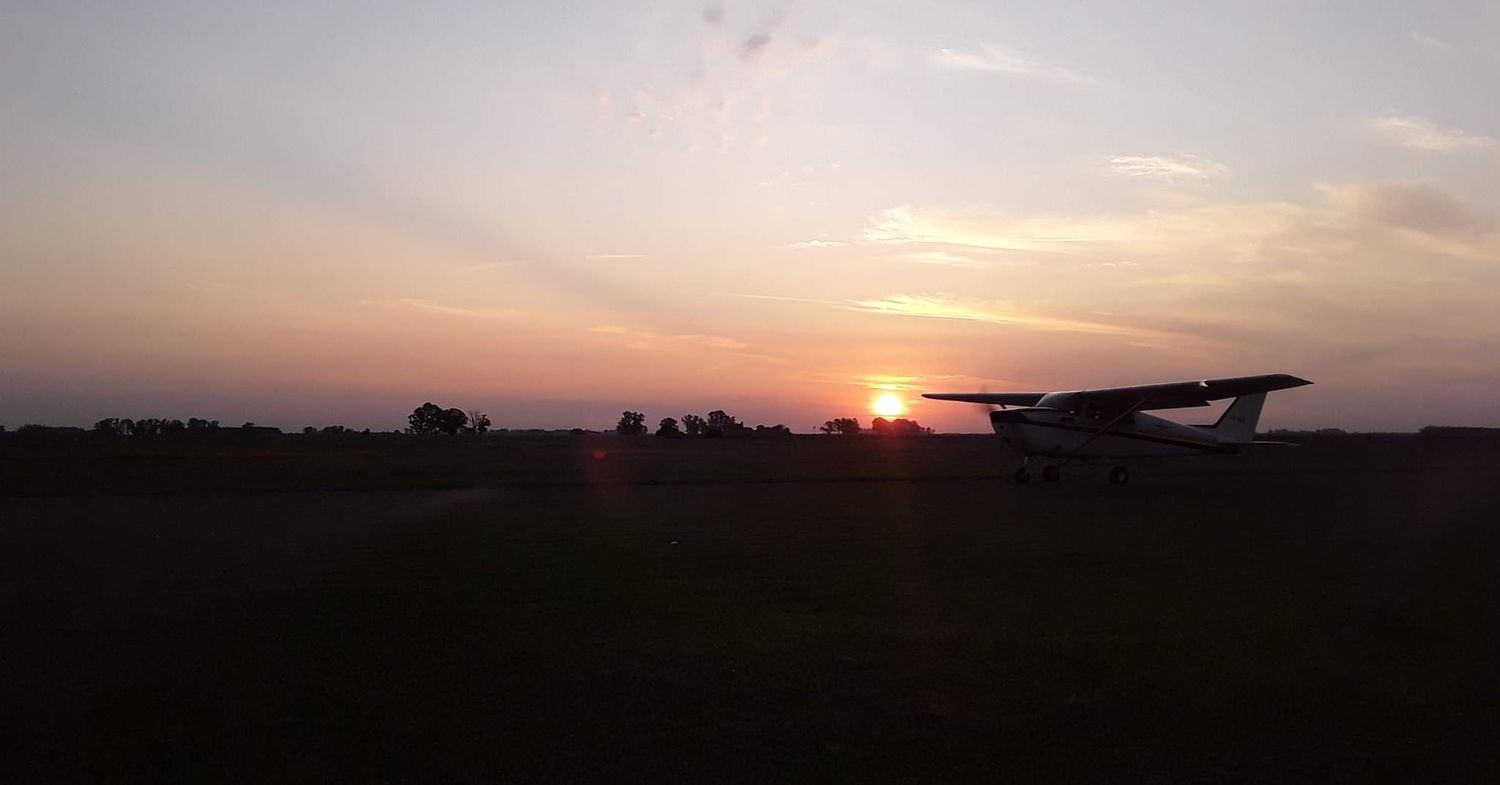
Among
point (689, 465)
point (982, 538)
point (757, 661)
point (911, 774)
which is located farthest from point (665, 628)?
point (689, 465)

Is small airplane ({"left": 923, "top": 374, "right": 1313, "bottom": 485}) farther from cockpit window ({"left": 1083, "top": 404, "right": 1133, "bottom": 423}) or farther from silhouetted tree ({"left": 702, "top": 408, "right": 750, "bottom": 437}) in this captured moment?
silhouetted tree ({"left": 702, "top": 408, "right": 750, "bottom": 437})

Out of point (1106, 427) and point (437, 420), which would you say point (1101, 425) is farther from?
point (437, 420)

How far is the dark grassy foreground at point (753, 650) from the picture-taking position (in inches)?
200

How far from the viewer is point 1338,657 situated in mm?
7109

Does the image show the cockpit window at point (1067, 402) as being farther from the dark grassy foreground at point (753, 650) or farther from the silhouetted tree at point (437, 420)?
the silhouetted tree at point (437, 420)

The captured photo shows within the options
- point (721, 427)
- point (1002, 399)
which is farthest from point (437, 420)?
point (1002, 399)

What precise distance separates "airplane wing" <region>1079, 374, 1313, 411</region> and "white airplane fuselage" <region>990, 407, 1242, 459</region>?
54 centimetres

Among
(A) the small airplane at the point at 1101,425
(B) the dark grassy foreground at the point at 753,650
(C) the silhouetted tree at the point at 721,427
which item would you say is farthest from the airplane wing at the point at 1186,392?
(C) the silhouetted tree at the point at 721,427

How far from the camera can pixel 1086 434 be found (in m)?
28.8

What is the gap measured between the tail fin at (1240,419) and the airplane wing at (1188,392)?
3.54 m

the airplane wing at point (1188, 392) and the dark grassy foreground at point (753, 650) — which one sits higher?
the airplane wing at point (1188, 392)

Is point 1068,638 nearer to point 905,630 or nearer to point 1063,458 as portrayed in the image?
point 905,630

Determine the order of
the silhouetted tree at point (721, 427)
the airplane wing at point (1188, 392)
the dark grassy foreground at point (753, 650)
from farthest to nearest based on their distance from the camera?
1. the silhouetted tree at point (721, 427)
2. the airplane wing at point (1188, 392)
3. the dark grassy foreground at point (753, 650)

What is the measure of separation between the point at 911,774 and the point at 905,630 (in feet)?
11.0
